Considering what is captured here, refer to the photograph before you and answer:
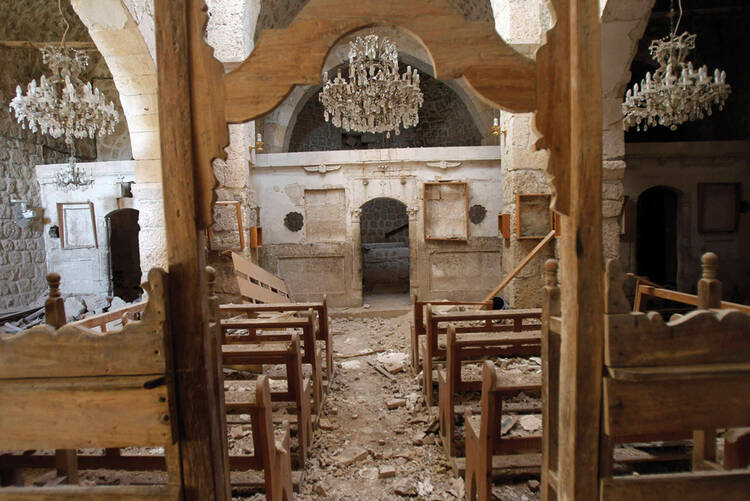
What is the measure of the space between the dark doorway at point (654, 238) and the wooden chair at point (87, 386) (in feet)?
37.3

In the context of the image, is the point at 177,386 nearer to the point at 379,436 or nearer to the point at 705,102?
the point at 379,436

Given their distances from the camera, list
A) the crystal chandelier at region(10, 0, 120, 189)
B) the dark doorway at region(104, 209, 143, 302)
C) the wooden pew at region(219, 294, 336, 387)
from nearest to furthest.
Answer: the wooden pew at region(219, 294, 336, 387), the crystal chandelier at region(10, 0, 120, 189), the dark doorway at region(104, 209, 143, 302)

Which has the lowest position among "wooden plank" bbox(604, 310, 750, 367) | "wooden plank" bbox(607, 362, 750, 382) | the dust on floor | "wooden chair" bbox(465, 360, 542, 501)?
the dust on floor

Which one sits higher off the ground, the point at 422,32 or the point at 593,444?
the point at 422,32

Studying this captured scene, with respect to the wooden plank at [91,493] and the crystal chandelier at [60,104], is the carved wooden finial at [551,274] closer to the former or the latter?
the wooden plank at [91,493]

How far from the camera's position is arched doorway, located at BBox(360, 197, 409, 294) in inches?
436

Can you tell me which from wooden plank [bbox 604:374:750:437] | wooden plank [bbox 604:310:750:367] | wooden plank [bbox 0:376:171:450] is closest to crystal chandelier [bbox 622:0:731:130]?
wooden plank [bbox 604:310:750:367]

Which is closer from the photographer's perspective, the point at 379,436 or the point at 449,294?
the point at 379,436

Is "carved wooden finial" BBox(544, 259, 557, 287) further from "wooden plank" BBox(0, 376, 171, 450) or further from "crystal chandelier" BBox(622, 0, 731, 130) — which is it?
"crystal chandelier" BBox(622, 0, 731, 130)

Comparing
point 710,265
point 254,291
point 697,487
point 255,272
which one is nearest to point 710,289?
point 710,265

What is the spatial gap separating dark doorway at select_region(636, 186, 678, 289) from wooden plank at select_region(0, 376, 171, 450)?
11.4 metres

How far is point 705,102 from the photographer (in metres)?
5.14

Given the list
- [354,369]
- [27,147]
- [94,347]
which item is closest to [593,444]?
[94,347]

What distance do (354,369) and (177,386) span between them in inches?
157
